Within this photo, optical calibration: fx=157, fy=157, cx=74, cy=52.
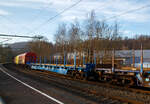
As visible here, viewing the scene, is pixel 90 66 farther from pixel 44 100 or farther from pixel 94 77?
pixel 44 100

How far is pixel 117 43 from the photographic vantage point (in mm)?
30359

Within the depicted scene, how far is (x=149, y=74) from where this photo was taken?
9.47 metres

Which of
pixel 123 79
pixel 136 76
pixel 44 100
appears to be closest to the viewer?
pixel 44 100

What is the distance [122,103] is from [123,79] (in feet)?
16.2

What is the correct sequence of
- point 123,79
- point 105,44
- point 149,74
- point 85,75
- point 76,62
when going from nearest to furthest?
point 149,74
point 123,79
point 85,75
point 76,62
point 105,44

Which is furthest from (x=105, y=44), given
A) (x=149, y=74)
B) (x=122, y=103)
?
(x=122, y=103)

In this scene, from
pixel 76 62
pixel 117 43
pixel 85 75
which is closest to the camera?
pixel 85 75

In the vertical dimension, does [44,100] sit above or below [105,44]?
below

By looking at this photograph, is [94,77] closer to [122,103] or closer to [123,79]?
[123,79]

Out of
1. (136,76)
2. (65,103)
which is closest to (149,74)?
(136,76)

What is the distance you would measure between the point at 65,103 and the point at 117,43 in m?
25.4

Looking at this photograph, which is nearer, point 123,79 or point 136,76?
point 136,76

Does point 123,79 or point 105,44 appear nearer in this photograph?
point 123,79

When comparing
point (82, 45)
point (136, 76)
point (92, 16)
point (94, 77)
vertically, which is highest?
point (92, 16)
